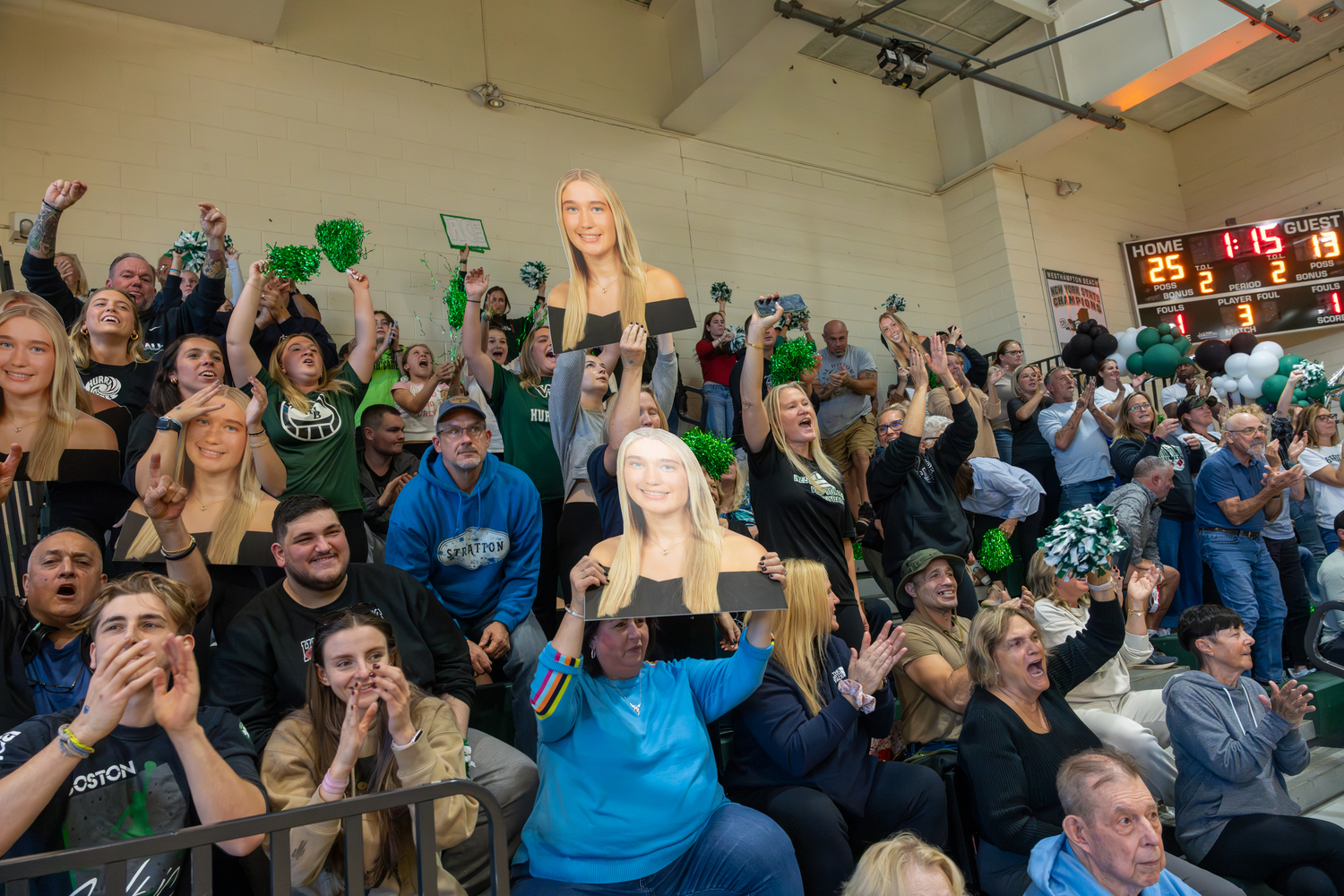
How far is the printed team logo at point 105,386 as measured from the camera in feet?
11.5

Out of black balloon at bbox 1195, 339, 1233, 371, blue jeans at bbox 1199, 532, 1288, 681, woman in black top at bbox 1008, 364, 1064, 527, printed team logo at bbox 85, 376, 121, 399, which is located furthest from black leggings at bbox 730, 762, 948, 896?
black balloon at bbox 1195, 339, 1233, 371

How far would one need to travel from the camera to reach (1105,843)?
7.22 feet

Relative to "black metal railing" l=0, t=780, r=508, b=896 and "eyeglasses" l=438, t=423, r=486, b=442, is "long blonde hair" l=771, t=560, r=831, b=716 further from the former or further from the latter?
"black metal railing" l=0, t=780, r=508, b=896

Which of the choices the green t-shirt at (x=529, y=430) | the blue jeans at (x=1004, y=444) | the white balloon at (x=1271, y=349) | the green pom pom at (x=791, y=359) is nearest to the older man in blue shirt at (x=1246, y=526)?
the blue jeans at (x=1004, y=444)

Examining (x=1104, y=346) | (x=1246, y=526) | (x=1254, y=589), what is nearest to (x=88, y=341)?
(x=1246, y=526)

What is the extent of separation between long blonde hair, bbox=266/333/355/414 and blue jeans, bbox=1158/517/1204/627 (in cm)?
472

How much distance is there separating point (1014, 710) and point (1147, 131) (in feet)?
34.3

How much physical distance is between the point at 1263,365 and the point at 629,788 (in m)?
7.59

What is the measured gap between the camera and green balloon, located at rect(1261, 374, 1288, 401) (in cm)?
749

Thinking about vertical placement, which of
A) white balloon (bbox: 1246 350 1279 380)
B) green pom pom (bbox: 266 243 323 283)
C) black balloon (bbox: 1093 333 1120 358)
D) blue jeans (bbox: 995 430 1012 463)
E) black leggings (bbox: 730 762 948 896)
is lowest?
black leggings (bbox: 730 762 948 896)

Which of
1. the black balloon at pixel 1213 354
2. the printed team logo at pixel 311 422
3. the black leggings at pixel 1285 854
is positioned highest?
the black balloon at pixel 1213 354

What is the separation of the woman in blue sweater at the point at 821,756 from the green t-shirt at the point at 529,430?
A: 1534 millimetres

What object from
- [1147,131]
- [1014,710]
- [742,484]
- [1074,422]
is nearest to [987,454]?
[1074,422]

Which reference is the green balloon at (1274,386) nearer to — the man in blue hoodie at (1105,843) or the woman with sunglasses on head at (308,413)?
the man in blue hoodie at (1105,843)
